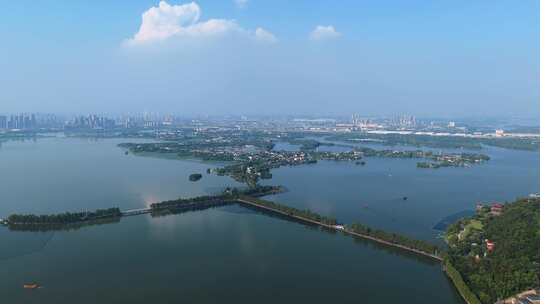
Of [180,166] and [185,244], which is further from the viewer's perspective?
[180,166]

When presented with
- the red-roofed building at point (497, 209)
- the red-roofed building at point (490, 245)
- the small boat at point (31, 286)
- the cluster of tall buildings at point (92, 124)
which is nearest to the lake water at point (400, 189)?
→ the red-roofed building at point (497, 209)

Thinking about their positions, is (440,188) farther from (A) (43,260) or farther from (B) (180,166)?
(A) (43,260)

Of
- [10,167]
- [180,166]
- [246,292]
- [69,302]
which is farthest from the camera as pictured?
[180,166]

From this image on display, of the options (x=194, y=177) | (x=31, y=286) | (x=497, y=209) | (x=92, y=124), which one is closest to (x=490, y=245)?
(x=497, y=209)

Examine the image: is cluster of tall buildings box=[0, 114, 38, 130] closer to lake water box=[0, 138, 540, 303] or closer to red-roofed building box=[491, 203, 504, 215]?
lake water box=[0, 138, 540, 303]

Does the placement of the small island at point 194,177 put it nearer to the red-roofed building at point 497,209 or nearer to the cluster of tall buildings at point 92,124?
the red-roofed building at point 497,209

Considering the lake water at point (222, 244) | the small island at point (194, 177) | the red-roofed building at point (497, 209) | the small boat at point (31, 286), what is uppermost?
the small island at point (194, 177)

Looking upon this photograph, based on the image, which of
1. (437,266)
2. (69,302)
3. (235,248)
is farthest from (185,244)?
(437,266)

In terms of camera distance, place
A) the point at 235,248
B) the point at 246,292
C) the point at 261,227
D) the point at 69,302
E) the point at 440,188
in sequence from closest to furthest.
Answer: the point at 69,302, the point at 246,292, the point at 235,248, the point at 261,227, the point at 440,188
